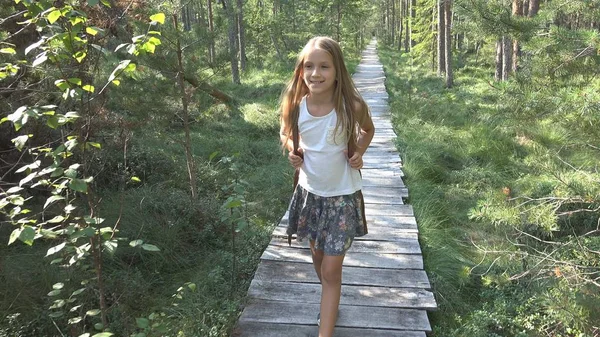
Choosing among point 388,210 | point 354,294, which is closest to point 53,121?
point 354,294

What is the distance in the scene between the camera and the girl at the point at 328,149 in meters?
2.63

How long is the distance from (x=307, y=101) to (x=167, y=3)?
10.6ft

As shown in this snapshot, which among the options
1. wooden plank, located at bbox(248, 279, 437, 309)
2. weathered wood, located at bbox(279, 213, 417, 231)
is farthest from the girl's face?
weathered wood, located at bbox(279, 213, 417, 231)

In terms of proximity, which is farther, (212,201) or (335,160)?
(212,201)

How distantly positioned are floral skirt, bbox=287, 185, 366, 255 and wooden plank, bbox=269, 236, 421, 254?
1.48 meters

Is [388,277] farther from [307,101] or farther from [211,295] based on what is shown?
[307,101]

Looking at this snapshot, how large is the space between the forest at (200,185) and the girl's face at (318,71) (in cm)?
98

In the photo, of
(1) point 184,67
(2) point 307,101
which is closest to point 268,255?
(2) point 307,101

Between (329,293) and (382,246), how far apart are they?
1.72m

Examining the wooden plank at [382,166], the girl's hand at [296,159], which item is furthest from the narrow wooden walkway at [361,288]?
the wooden plank at [382,166]

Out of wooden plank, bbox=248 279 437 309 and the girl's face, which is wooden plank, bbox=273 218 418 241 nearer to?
wooden plank, bbox=248 279 437 309

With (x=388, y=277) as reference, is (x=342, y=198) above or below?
above

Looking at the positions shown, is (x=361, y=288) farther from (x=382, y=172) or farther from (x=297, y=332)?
(x=382, y=172)

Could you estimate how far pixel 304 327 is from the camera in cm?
312
